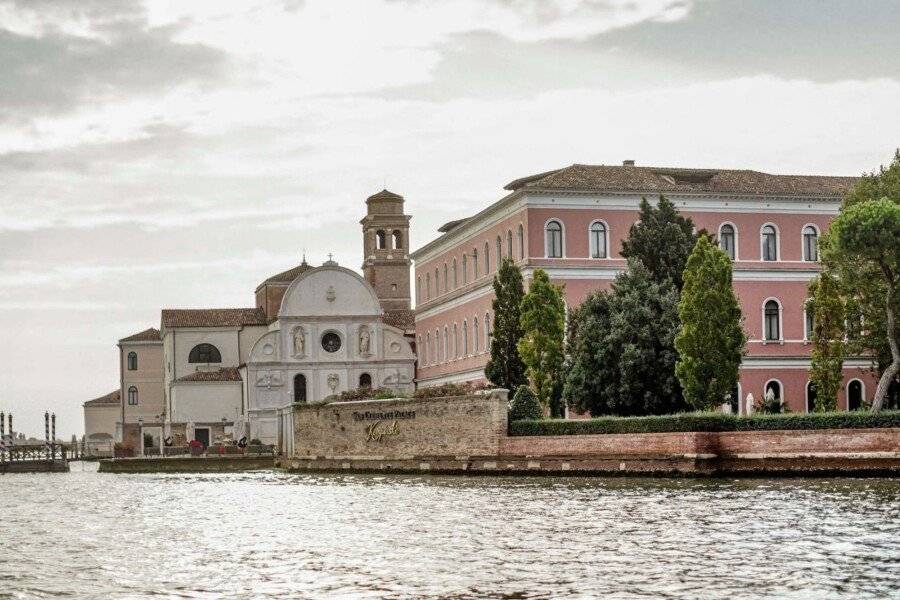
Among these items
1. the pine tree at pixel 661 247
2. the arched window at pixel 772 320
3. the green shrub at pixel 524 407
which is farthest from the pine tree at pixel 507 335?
the arched window at pixel 772 320

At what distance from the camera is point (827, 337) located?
5291 centimetres

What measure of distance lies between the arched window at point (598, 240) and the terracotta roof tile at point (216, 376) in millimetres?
32366

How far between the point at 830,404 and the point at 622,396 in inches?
293

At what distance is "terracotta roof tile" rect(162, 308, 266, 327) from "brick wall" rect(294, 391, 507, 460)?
3372cm

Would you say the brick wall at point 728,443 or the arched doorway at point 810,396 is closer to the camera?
the brick wall at point 728,443

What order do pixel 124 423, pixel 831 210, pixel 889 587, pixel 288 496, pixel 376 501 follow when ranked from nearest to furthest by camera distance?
pixel 889 587
pixel 376 501
pixel 288 496
pixel 831 210
pixel 124 423

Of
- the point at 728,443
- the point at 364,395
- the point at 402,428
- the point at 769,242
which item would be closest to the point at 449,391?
the point at 402,428

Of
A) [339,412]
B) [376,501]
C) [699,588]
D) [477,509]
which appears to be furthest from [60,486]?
[699,588]

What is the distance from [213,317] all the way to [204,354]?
2380mm

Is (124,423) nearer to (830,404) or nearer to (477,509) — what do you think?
(830,404)

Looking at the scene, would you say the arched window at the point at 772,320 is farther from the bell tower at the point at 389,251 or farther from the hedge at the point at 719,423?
the bell tower at the point at 389,251

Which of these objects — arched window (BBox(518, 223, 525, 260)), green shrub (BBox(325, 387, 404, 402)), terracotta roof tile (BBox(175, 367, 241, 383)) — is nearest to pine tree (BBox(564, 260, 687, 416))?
green shrub (BBox(325, 387, 404, 402))

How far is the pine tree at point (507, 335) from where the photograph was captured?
55.1 meters

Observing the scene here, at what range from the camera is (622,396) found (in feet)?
167
